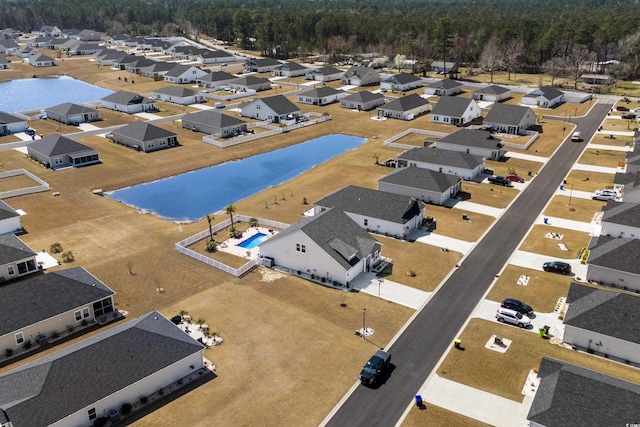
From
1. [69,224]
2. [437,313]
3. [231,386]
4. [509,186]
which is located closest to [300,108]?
[509,186]

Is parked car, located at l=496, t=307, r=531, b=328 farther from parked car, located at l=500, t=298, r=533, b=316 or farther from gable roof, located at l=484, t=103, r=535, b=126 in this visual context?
gable roof, located at l=484, t=103, r=535, b=126

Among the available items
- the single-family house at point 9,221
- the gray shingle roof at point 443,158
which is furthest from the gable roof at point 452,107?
the single-family house at point 9,221

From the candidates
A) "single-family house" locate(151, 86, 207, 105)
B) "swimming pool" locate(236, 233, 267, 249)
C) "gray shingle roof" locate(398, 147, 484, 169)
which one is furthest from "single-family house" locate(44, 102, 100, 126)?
"gray shingle roof" locate(398, 147, 484, 169)

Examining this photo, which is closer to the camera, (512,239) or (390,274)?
(390,274)

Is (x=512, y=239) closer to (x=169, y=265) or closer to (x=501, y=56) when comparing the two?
(x=169, y=265)

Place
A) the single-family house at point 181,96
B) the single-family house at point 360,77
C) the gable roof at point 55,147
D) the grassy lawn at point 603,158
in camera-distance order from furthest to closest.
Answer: the single-family house at point 360,77 < the single-family house at point 181,96 < the gable roof at point 55,147 < the grassy lawn at point 603,158

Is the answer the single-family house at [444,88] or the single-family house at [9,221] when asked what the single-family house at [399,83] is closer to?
the single-family house at [444,88]
